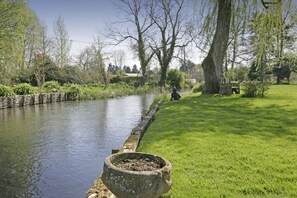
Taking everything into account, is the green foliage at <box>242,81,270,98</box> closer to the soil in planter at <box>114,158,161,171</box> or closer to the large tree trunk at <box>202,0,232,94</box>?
the large tree trunk at <box>202,0,232,94</box>

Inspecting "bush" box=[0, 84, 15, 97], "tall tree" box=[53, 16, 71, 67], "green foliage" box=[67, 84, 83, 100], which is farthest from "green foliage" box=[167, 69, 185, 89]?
"bush" box=[0, 84, 15, 97]

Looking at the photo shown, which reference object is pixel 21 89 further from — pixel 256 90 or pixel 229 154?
pixel 229 154

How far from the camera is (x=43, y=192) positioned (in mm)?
3830

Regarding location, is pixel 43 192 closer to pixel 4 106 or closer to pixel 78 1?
pixel 78 1

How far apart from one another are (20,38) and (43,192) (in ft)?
55.0

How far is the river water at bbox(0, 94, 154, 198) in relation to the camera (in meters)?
4.00

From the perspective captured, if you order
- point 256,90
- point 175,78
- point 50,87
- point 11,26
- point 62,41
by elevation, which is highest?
point 62,41

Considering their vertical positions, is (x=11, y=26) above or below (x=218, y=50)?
above

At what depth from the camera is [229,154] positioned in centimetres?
371

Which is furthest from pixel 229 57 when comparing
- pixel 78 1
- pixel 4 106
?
pixel 4 106

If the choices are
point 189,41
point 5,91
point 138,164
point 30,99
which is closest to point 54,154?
point 138,164

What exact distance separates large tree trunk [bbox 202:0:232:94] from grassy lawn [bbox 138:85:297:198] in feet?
21.0

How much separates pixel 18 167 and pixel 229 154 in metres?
3.85

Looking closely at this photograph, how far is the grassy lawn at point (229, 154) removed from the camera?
2.67 meters
